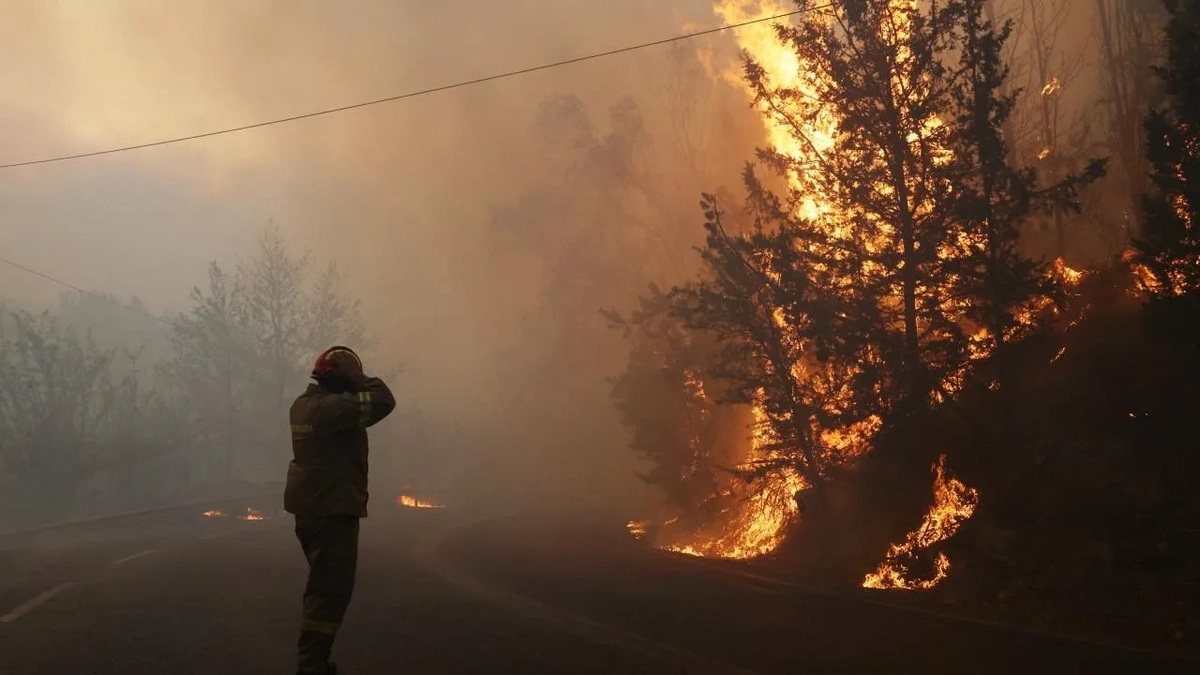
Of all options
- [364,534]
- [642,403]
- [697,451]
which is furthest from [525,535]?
[642,403]

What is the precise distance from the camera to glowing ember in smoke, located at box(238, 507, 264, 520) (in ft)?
97.3

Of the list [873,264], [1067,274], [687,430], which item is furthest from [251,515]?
[1067,274]

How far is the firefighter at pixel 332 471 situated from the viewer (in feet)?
18.0

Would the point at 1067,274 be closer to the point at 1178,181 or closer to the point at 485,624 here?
→ the point at 1178,181

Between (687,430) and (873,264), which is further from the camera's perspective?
(687,430)

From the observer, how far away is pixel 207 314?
49.4m

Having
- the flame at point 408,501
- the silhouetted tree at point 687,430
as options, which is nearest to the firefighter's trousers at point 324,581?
the silhouetted tree at point 687,430

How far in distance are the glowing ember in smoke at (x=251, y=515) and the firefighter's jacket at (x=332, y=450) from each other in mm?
25837

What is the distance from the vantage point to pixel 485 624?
328 inches

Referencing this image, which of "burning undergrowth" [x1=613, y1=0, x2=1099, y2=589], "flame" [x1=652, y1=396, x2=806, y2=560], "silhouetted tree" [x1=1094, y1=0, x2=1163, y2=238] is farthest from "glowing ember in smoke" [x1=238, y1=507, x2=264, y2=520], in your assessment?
"silhouetted tree" [x1=1094, y1=0, x2=1163, y2=238]

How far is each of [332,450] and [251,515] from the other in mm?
27461

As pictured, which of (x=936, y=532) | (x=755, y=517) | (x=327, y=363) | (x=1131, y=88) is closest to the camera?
(x=327, y=363)

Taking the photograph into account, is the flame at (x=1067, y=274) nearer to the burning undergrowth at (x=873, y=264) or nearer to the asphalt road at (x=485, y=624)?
the burning undergrowth at (x=873, y=264)

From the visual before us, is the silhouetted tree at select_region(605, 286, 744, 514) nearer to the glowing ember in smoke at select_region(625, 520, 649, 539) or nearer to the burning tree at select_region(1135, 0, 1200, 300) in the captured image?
the glowing ember in smoke at select_region(625, 520, 649, 539)
